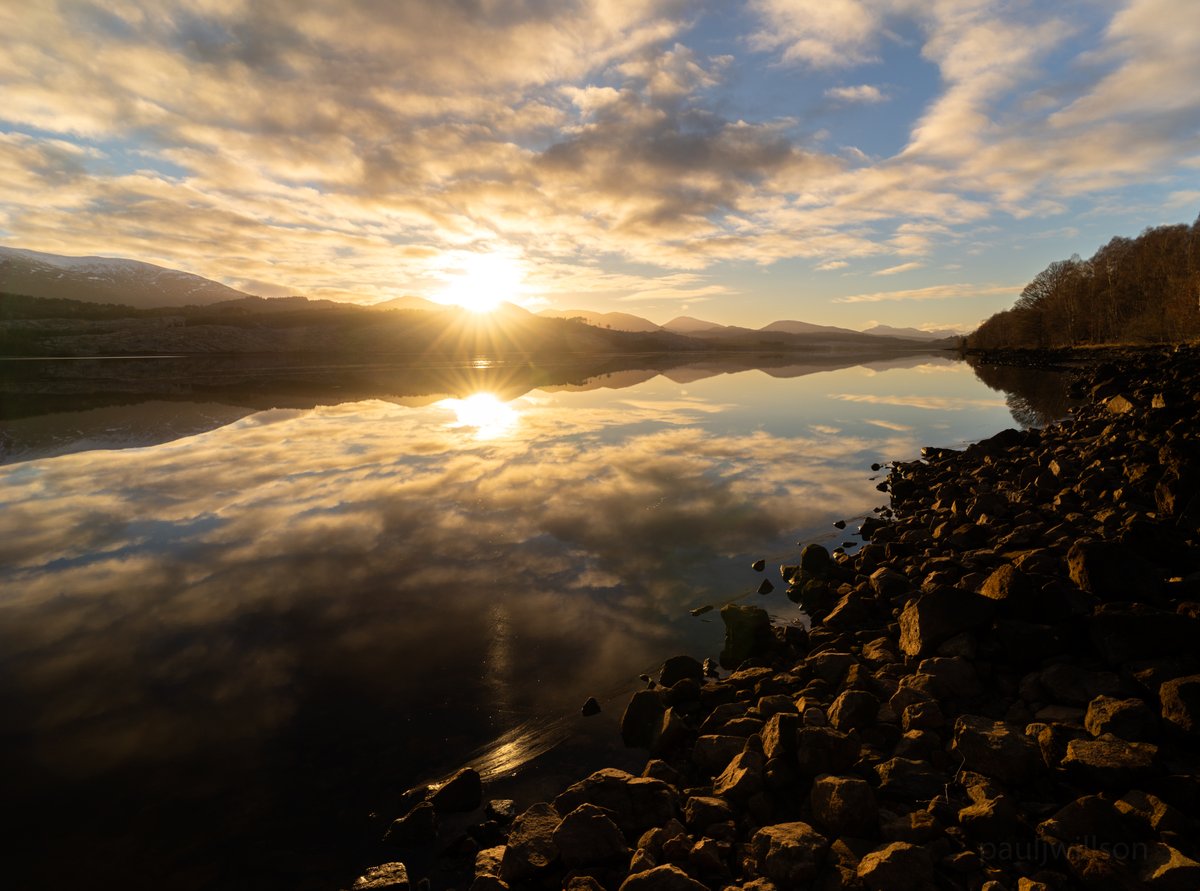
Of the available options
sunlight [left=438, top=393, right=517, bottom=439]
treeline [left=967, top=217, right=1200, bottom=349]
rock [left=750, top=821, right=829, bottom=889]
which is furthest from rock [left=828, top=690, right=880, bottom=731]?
treeline [left=967, top=217, right=1200, bottom=349]

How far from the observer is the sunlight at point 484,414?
34312 millimetres

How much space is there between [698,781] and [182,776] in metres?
6.93

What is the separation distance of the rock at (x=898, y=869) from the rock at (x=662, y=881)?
1.47 m

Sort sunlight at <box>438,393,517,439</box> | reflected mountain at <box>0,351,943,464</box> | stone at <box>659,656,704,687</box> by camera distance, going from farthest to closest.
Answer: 1. sunlight at <box>438,393,517,439</box>
2. reflected mountain at <box>0,351,943,464</box>
3. stone at <box>659,656,704,687</box>

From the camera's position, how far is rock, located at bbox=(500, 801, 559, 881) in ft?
19.6

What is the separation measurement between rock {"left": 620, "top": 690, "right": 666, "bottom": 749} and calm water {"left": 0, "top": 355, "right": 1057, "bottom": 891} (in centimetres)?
34

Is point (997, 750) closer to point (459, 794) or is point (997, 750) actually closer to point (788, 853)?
point (788, 853)

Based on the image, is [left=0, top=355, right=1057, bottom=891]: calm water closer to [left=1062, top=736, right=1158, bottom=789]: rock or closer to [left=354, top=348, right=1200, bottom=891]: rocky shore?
[left=354, top=348, right=1200, bottom=891]: rocky shore

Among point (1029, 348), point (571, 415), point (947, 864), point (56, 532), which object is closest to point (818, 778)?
point (947, 864)

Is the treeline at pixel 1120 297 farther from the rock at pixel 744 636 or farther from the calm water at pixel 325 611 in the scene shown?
the rock at pixel 744 636

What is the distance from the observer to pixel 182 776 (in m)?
7.66

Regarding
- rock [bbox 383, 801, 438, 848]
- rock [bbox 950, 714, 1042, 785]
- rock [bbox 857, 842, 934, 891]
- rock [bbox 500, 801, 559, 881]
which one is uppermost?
rock [bbox 950, 714, 1042, 785]

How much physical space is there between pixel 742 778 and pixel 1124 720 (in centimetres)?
424

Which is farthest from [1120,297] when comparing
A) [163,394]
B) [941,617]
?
[163,394]
